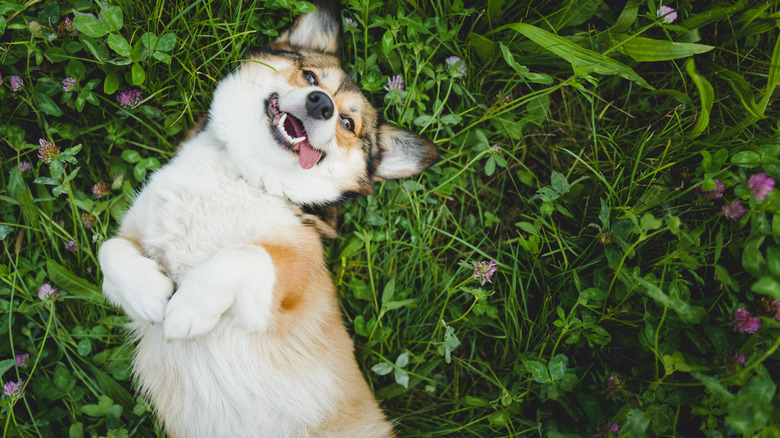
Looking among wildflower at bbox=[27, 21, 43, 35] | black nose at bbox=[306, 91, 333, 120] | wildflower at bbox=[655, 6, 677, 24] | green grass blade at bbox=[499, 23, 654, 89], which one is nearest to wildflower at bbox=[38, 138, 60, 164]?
wildflower at bbox=[27, 21, 43, 35]

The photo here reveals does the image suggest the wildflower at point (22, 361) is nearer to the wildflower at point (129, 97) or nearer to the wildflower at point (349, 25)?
the wildflower at point (129, 97)

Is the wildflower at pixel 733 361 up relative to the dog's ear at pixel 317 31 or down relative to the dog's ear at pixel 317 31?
down

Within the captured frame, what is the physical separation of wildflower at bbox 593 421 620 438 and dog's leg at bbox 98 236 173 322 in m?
2.79

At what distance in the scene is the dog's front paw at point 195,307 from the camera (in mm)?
2227

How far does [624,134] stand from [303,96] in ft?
8.15

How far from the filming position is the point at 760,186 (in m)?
2.23

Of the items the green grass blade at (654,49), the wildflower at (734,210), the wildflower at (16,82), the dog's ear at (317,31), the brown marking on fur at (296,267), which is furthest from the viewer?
the dog's ear at (317,31)

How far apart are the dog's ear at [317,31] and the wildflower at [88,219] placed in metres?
1.94

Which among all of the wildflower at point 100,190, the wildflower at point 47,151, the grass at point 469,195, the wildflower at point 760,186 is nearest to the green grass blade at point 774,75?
the grass at point 469,195

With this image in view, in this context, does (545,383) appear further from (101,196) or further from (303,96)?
(101,196)

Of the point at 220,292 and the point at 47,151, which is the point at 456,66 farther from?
the point at 47,151

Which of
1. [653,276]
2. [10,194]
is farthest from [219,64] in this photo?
[653,276]

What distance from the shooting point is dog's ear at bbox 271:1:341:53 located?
3.15m

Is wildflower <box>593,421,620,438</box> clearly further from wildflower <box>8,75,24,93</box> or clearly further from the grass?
wildflower <box>8,75,24,93</box>
